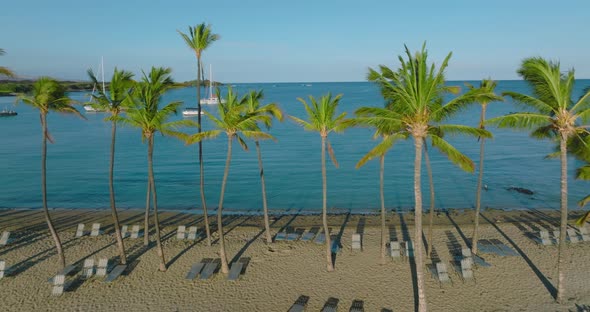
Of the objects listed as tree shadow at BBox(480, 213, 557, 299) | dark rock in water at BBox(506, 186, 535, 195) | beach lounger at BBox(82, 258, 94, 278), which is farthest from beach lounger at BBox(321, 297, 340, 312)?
dark rock in water at BBox(506, 186, 535, 195)

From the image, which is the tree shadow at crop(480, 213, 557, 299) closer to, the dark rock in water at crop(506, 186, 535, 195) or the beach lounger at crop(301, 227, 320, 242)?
the beach lounger at crop(301, 227, 320, 242)

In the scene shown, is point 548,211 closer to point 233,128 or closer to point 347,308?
point 347,308

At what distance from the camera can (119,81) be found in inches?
614

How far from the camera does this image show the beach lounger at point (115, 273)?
16312 millimetres

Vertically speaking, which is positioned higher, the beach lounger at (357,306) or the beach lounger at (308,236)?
the beach lounger at (308,236)

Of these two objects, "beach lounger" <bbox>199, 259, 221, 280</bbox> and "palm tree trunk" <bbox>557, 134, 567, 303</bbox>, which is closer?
"palm tree trunk" <bbox>557, 134, 567, 303</bbox>

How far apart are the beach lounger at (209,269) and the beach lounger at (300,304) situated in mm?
4073

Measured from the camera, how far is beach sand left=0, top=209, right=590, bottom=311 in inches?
581

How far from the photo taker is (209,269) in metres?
17.0

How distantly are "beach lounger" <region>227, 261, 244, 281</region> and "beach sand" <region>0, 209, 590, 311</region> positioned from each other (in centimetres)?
25

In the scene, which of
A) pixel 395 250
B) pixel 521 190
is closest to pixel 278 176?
pixel 521 190

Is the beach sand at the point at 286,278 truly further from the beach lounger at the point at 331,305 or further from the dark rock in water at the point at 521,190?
the dark rock in water at the point at 521,190

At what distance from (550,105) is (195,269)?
47.1 feet

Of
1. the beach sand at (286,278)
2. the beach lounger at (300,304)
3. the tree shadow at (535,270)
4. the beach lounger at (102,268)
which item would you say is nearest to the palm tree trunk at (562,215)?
the beach sand at (286,278)
